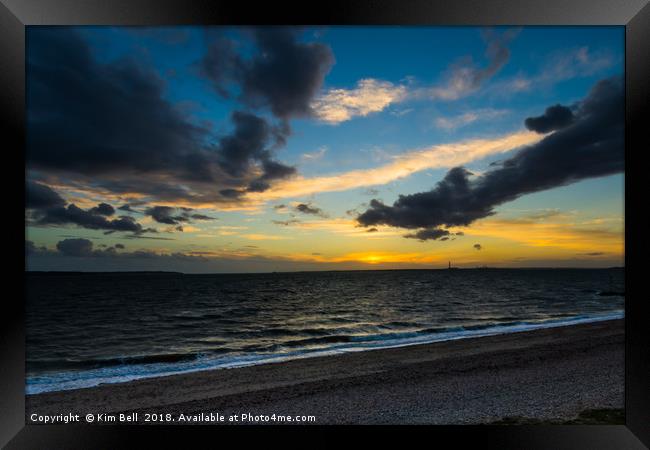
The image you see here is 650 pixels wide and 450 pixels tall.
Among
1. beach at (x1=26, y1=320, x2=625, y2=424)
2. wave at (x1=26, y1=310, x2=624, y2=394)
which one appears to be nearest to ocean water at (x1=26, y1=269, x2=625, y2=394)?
wave at (x1=26, y1=310, x2=624, y2=394)

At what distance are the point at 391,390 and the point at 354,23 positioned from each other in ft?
18.5

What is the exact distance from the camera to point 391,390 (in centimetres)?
643

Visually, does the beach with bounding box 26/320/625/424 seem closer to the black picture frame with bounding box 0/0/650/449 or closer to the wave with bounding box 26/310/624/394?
the wave with bounding box 26/310/624/394

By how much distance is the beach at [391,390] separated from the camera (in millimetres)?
5371

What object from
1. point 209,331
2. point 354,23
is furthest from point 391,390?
point 209,331

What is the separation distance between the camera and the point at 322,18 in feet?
11.3

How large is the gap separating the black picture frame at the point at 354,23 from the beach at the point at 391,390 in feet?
6.03

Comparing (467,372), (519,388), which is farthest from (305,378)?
(519,388)

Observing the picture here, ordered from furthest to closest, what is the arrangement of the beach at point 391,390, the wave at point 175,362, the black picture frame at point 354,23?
the wave at point 175,362 < the beach at point 391,390 < the black picture frame at point 354,23

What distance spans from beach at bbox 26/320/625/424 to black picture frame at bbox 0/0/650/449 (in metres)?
1.84

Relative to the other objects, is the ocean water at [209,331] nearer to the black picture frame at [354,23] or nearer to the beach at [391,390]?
the beach at [391,390]

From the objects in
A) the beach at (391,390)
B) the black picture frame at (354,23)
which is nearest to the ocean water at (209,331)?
the beach at (391,390)

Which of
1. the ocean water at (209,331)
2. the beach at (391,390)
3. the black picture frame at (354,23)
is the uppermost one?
the black picture frame at (354,23)

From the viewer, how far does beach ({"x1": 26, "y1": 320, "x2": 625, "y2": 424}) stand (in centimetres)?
537
